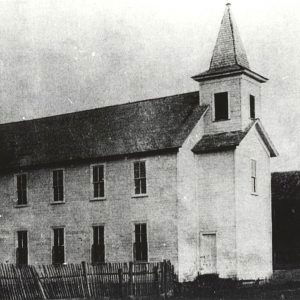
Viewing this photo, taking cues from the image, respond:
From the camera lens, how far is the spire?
123ft

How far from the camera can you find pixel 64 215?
128 feet

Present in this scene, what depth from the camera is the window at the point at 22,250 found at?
133ft

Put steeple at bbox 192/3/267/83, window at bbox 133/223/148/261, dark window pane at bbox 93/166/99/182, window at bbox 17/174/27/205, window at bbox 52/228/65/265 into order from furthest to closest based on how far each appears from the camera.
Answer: window at bbox 17/174/27/205 → window at bbox 52/228/65/265 → dark window pane at bbox 93/166/99/182 → steeple at bbox 192/3/267/83 → window at bbox 133/223/148/261

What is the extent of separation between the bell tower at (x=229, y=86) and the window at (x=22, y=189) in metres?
11.8

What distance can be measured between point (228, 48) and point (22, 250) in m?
16.9

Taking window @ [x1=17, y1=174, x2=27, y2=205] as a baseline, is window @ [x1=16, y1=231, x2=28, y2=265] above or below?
below

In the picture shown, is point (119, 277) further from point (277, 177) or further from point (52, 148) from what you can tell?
point (277, 177)

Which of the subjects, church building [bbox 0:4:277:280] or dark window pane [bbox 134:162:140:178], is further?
dark window pane [bbox 134:162:140:178]

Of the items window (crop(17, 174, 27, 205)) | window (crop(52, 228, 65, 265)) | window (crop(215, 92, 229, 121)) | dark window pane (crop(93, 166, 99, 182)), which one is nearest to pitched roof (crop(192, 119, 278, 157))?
window (crop(215, 92, 229, 121))

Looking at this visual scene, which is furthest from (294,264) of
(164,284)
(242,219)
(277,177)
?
(164,284)

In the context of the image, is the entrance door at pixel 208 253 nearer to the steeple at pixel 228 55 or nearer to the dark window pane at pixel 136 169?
the dark window pane at pixel 136 169

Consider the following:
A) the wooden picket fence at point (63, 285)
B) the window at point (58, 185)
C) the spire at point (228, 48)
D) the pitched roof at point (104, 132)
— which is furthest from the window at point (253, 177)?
the wooden picket fence at point (63, 285)

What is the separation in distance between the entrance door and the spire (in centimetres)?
933

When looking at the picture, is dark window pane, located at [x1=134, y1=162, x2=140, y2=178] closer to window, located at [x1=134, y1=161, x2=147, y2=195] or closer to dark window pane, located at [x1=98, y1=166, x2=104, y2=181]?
window, located at [x1=134, y1=161, x2=147, y2=195]
